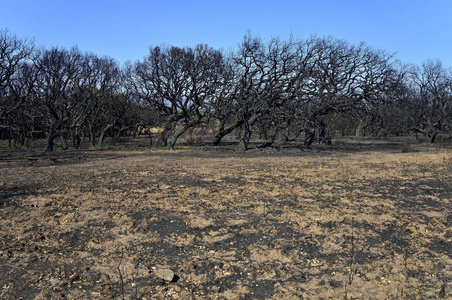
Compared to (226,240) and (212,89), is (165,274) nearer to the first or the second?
(226,240)

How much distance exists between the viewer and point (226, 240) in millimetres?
5223

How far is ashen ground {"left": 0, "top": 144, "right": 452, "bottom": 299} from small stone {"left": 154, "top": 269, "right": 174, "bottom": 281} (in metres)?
0.05

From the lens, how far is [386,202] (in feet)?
24.3

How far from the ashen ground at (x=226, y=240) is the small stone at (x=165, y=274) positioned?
0.05 metres

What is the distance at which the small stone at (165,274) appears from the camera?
3.93m

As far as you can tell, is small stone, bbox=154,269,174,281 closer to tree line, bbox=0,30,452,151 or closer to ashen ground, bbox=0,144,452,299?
ashen ground, bbox=0,144,452,299

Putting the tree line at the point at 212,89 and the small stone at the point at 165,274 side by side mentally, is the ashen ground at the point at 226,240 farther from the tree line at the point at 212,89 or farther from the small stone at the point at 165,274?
the tree line at the point at 212,89

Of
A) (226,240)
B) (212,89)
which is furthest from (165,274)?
(212,89)

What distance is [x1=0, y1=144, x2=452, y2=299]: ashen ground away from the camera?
3836 mm

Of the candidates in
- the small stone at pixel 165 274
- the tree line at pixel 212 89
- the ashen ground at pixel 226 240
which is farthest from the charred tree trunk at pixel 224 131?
the small stone at pixel 165 274

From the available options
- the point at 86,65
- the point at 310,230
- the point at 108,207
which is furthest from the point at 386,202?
the point at 86,65

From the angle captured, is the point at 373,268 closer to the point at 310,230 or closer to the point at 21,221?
the point at 310,230

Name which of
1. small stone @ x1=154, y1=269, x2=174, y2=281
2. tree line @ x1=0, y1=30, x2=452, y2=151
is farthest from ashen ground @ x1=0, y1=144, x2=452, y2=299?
tree line @ x1=0, y1=30, x2=452, y2=151

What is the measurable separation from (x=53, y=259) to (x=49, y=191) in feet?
14.5
